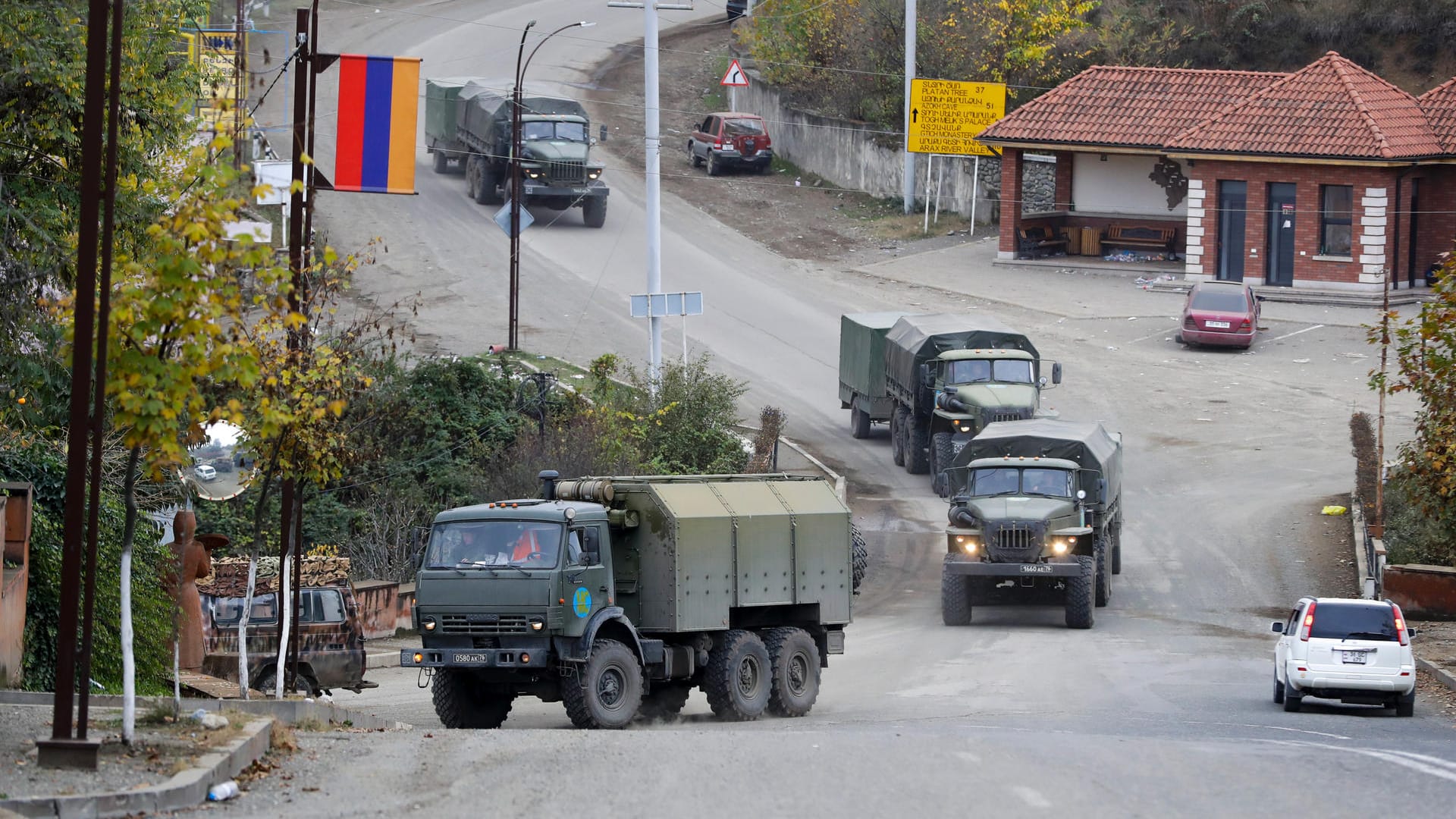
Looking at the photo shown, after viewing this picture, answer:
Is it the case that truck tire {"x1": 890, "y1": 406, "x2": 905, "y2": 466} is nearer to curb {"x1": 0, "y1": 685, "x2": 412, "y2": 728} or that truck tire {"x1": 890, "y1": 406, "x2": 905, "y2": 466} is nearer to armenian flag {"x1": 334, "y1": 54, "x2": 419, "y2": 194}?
armenian flag {"x1": 334, "y1": 54, "x2": 419, "y2": 194}

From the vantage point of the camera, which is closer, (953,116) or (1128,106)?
(1128,106)

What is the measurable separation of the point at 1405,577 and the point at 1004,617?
20.1 feet

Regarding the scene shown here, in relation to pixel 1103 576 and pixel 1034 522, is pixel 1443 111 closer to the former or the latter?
pixel 1103 576

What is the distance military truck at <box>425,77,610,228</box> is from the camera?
47.5m

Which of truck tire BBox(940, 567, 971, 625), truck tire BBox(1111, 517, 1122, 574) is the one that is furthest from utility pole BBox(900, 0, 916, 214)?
truck tire BBox(940, 567, 971, 625)

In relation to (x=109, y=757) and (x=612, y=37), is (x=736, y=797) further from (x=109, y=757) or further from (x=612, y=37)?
(x=612, y=37)

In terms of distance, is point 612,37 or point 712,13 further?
point 712,13

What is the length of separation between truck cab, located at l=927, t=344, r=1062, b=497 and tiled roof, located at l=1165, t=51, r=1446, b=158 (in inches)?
692

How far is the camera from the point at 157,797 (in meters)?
10.4

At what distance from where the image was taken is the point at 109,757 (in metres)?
11.3

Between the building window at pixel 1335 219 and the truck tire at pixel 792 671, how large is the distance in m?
32.5

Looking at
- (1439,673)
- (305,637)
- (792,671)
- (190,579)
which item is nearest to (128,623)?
(190,579)

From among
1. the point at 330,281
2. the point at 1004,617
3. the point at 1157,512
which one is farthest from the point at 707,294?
the point at 330,281

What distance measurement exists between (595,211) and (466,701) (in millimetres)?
34087
